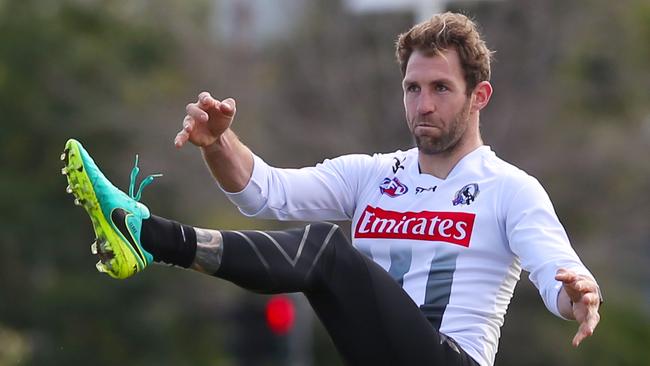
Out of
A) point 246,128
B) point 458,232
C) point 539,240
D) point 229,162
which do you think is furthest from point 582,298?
point 246,128

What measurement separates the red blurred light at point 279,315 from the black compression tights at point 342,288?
37.7 ft

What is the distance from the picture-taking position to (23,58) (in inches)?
1259

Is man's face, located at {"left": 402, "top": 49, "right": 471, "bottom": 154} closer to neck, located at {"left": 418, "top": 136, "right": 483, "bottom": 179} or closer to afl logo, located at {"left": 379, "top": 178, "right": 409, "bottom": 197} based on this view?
neck, located at {"left": 418, "top": 136, "right": 483, "bottom": 179}

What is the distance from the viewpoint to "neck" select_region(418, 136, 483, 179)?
706 cm

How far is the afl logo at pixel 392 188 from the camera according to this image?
279 inches

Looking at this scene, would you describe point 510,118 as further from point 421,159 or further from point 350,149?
point 421,159

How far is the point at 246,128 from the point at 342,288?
72.0 feet

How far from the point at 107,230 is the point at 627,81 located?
23187 millimetres

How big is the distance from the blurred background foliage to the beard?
17683 millimetres

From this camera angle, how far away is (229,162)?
7039mm

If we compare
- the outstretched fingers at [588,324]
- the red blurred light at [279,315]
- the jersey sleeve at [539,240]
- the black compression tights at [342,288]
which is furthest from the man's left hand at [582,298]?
the red blurred light at [279,315]

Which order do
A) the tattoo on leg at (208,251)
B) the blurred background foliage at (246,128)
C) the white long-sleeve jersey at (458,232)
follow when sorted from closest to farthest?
1. the tattoo on leg at (208,251)
2. the white long-sleeve jersey at (458,232)
3. the blurred background foliage at (246,128)

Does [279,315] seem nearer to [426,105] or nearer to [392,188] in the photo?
[392,188]

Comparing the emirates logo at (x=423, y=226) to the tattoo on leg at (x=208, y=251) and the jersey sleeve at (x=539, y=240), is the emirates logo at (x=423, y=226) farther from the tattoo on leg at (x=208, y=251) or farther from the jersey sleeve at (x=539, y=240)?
the tattoo on leg at (x=208, y=251)
